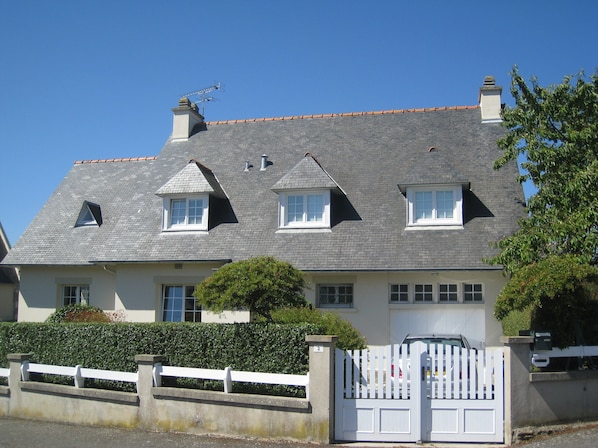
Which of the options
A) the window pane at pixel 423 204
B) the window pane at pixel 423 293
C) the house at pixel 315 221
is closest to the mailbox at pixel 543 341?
the house at pixel 315 221

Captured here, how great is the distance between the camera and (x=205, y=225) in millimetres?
20531

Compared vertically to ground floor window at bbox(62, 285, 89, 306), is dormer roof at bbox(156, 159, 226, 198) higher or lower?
higher

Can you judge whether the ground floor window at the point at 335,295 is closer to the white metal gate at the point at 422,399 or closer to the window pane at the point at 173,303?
the window pane at the point at 173,303

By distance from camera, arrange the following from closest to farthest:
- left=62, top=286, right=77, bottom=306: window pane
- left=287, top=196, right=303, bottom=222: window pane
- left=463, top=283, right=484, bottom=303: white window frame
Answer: left=463, top=283, right=484, bottom=303: white window frame < left=287, top=196, right=303, bottom=222: window pane < left=62, top=286, right=77, bottom=306: window pane

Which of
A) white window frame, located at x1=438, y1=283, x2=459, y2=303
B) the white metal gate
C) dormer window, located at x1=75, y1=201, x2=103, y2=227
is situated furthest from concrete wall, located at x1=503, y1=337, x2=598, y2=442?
dormer window, located at x1=75, y1=201, x2=103, y2=227

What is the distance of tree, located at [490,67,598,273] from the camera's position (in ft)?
49.4

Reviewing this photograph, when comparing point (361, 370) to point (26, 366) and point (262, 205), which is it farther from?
point (262, 205)

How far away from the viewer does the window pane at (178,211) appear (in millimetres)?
20969

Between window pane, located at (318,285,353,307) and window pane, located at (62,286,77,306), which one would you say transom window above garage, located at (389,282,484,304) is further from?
window pane, located at (62,286,77,306)

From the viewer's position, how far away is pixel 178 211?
831 inches

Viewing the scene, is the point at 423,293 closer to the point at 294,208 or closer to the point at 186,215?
the point at 294,208

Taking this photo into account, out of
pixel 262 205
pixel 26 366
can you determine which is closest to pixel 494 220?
pixel 262 205

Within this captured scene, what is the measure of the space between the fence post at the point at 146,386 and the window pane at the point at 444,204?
10465mm

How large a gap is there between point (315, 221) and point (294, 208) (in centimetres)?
84
